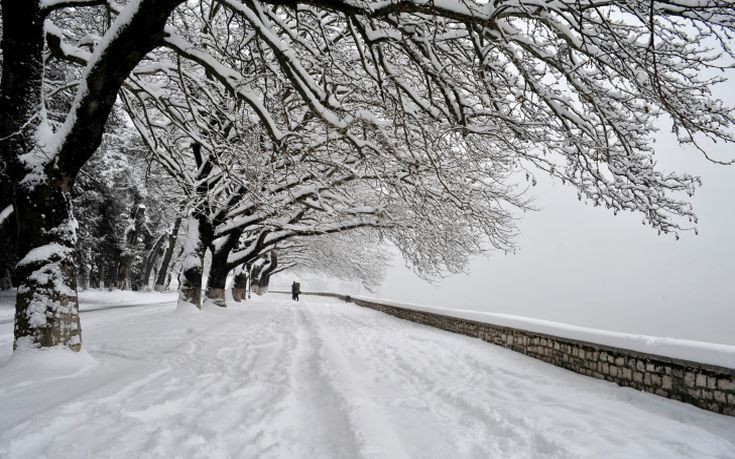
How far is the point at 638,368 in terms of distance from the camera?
5230 millimetres

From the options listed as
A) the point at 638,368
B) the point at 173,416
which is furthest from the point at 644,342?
the point at 173,416

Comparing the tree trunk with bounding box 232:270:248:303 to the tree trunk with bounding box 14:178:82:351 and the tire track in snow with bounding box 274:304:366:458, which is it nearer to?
the tree trunk with bounding box 14:178:82:351

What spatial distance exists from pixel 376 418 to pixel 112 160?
70.6ft

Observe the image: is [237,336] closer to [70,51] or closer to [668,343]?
[70,51]

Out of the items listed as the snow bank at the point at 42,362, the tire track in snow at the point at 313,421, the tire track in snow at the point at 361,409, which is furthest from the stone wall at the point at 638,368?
the snow bank at the point at 42,362

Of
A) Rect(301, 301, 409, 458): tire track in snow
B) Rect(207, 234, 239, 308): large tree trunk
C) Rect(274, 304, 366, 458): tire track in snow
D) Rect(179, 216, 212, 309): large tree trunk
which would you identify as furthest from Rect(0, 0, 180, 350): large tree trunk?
Rect(207, 234, 239, 308): large tree trunk

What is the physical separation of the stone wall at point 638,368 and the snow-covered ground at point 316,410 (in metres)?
0.17

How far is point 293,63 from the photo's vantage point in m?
4.34

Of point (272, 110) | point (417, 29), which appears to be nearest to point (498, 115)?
point (417, 29)

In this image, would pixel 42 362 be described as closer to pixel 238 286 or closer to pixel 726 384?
pixel 726 384

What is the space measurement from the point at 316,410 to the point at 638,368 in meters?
4.03

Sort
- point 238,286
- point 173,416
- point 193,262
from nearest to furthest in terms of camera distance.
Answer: point 173,416 < point 193,262 < point 238,286

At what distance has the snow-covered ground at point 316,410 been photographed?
10.4ft

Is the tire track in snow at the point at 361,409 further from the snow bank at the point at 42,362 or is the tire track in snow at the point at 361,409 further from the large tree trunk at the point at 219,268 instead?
the large tree trunk at the point at 219,268
